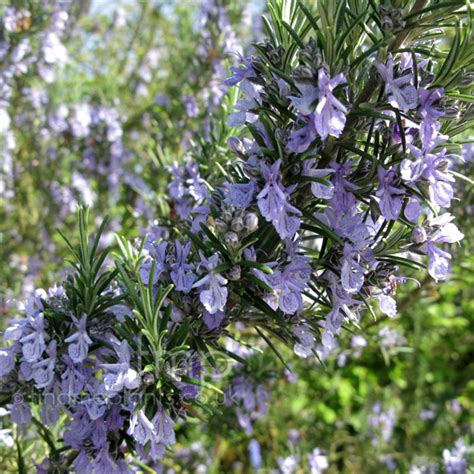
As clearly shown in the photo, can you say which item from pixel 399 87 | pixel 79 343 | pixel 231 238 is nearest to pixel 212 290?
pixel 231 238

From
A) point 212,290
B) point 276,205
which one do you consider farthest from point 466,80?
point 212,290

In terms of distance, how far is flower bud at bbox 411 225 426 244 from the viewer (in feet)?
2.84

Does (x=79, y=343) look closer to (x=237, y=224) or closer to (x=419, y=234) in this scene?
(x=237, y=224)

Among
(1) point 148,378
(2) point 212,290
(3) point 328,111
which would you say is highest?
(3) point 328,111

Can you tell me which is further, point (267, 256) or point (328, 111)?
point (267, 256)

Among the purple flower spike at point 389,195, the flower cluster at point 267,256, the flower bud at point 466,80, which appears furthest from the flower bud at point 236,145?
the flower bud at point 466,80

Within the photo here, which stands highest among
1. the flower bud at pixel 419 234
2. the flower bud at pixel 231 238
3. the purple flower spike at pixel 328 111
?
the purple flower spike at pixel 328 111

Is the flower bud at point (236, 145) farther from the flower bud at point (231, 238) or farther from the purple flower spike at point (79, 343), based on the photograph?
the purple flower spike at point (79, 343)

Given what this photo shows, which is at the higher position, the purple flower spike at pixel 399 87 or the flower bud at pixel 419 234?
the purple flower spike at pixel 399 87

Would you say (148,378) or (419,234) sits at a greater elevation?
(419,234)

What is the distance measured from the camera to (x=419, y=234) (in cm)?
87

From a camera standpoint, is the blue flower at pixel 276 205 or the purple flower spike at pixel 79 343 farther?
the purple flower spike at pixel 79 343

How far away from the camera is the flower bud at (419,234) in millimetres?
866

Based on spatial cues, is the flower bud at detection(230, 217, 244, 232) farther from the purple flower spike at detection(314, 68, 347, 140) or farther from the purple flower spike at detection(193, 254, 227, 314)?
the purple flower spike at detection(314, 68, 347, 140)
